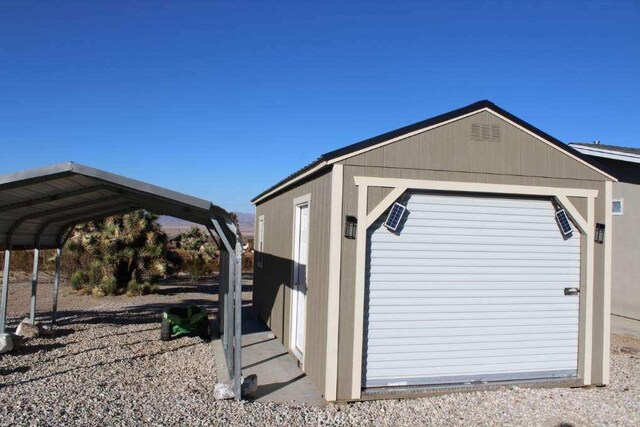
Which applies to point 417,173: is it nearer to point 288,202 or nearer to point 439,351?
point 439,351

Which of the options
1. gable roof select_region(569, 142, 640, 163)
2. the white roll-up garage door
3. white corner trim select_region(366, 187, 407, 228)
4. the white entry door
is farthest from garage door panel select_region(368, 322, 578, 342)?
gable roof select_region(569, 142, 640, 163)

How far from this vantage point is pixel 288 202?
839 cm

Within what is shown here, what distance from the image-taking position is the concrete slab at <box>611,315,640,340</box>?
9648mm

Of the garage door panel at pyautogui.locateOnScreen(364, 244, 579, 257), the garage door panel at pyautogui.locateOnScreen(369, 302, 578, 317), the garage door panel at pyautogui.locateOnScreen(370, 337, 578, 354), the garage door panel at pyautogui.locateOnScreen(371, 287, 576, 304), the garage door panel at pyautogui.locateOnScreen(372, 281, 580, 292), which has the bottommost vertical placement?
the garage door panel at pyautogui.locateOnScreen(370, 337, 578, 354)

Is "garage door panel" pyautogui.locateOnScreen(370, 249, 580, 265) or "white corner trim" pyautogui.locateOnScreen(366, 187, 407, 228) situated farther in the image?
"garage door panel" pyautogui.locateOnScreen(370, 249, 580, 265)

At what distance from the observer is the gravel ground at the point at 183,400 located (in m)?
4.83

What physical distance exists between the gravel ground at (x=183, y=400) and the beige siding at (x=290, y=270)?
2.88 ft

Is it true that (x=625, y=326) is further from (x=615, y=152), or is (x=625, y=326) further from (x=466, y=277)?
(x=466, y=277)

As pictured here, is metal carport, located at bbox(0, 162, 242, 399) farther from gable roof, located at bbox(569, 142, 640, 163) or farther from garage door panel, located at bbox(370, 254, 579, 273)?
gable roof, located at bbox(569, 142, 640, 163)

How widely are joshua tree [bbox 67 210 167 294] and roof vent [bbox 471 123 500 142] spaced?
11.5 meters

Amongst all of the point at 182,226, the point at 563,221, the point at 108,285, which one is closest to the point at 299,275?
the point at 563,221

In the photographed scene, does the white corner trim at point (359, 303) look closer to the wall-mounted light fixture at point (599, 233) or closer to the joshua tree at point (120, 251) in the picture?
the wall-mounted light fixture at point (599, 233)

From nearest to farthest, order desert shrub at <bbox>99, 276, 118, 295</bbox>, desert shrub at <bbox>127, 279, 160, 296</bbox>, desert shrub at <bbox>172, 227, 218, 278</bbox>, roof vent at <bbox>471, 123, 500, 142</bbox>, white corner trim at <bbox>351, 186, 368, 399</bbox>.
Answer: white corner trim at <bbox>351, 186, 368, 399</bbox> < roof vent at <bbox>471, 123, 500, 142</bbox> < desert shrub at <bbox>99, 276, 118, 295</bbox> < desert shrub at <bbox>127, 279, 160, 296</bbox> < desert shrub at <bbox>172, 227, 218, 278</bbox>

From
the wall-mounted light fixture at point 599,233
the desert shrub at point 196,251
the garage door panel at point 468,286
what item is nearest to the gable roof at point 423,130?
the wall-mounted light fixture at point 599,233
